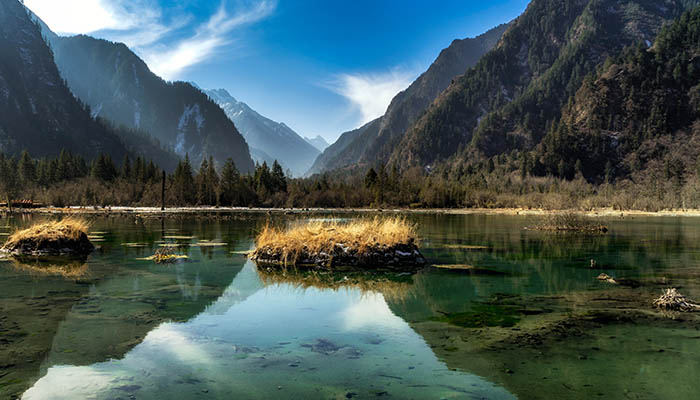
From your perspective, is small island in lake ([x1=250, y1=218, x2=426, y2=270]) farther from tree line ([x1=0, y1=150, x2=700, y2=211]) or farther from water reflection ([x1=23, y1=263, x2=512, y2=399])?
tree line ([x1=0, y1=150, x2=700, y2=211])

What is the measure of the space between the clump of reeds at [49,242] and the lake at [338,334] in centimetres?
294

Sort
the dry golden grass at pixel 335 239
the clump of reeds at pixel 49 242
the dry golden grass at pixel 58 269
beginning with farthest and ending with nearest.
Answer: the clump of reeds at pixel 49 242
the dry golden grass at pixel 335 239
the dry golden grass at pixel 58 269

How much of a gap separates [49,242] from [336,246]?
545 inches

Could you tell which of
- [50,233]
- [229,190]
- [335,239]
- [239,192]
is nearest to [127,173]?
[229,190]

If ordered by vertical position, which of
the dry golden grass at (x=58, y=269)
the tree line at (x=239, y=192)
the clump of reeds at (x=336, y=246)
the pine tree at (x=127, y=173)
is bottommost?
the dry golden grass at (x=58, y=269)

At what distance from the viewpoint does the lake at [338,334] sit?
6656 millimetres

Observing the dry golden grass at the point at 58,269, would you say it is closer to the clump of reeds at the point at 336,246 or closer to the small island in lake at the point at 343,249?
the small island in lake at the point at 343,249

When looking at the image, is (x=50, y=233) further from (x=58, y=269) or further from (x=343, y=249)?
(x=343, y=249)

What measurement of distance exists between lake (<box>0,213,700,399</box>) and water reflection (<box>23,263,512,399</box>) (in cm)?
Result: 4

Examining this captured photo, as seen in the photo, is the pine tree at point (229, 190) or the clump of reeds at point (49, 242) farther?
the pine tree at point (229, 190)

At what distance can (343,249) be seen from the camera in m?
19.3

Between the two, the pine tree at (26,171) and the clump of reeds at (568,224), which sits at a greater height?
the pine tree at (26,171)

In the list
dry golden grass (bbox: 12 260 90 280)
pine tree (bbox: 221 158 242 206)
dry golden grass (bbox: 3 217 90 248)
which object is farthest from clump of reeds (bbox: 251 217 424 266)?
pine tree (bbox: 221 158 242 206)

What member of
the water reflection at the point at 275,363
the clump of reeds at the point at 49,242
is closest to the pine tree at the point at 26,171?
the clump of reeds at the point at 49,242
